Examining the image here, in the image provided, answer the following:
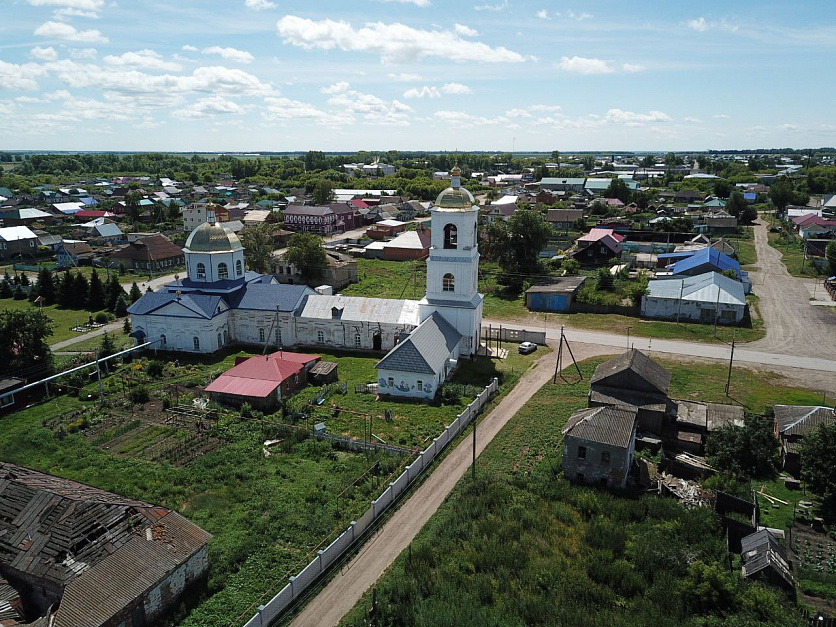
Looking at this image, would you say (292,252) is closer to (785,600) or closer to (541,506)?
(541,506)

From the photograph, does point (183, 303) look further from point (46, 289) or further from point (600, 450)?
point (600, 450)

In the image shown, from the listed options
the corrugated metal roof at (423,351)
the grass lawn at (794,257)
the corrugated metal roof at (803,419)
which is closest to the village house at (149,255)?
the corrugated metal roof at (423,351)

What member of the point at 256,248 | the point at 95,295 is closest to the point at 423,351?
the point at 256,248

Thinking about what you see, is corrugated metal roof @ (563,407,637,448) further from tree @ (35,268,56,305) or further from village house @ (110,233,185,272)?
village house @ (110,233,185,272)

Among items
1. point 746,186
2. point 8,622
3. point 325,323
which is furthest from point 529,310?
point 746,186

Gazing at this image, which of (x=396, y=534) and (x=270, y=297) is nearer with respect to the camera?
(x=396, y=534)

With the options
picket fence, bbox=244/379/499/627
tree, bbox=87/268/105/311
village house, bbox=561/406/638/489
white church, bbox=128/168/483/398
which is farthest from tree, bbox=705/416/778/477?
tree, bbox=87/268/105/311
